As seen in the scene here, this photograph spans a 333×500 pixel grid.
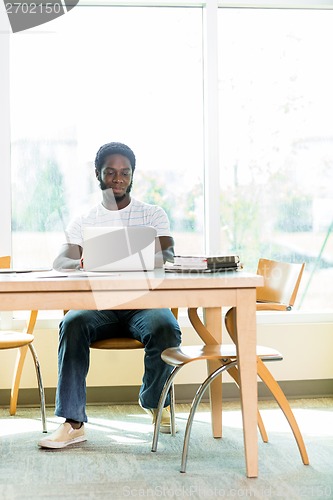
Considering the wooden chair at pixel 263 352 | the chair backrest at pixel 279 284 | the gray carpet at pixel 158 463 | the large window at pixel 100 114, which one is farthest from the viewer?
the large window at pixel 100 114

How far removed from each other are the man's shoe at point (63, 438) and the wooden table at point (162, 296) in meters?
0.72

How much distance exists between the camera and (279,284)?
10.4 feet

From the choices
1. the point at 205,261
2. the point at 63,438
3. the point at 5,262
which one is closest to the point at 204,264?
the point at 205,261

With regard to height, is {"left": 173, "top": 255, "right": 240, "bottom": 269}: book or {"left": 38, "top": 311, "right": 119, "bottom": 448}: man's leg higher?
{"left": 173, "top": 255, "right": 240, "bottom": 269}: book

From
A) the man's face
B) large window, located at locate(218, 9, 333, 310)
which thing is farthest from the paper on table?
large window, located at locate(218, 9, 333, 310)

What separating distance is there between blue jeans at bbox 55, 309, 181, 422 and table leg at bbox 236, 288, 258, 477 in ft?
1.97

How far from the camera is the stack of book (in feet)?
9.36

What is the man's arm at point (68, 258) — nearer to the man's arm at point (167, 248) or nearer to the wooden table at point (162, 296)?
the man's arm at point (167, 248)

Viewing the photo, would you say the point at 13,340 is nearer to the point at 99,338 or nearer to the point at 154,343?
the point at 99,338

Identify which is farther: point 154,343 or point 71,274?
point 154,343

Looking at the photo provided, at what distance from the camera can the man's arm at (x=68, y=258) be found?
10.5 ft

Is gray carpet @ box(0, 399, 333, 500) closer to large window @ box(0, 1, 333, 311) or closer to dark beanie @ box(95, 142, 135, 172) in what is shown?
large window @ box(0, 1, 333, 311)

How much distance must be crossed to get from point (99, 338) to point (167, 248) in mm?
502

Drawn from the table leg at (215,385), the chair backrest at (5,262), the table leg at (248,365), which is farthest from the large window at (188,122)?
the table leg at (248,365)
